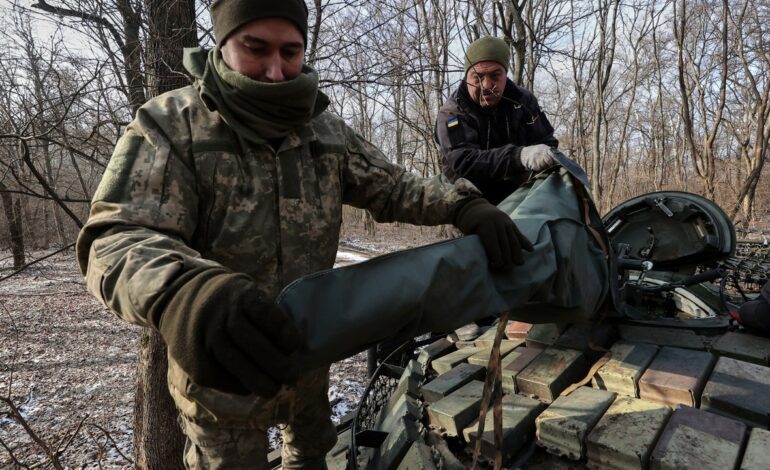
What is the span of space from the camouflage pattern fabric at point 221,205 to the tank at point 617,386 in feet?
2.07

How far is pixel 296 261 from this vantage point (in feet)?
6.29

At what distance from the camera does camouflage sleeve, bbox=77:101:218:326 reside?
1.16 m

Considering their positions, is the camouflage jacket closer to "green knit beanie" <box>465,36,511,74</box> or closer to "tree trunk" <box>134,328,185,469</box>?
"green knit beanie" <box>465,36,511,74</box>

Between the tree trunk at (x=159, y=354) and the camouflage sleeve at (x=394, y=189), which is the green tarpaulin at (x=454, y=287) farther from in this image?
the tree trunk at (x=159, y=354)

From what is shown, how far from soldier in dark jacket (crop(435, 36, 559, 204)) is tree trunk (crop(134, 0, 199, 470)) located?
2186 millimetres

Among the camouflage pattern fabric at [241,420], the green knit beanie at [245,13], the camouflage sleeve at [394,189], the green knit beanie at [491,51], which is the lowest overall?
the camouflage pattern fabric at [241,420]

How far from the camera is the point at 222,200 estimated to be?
173cm

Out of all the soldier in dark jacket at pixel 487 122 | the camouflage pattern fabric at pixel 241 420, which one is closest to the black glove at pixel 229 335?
the camouflage pattern fabric at pixel 241 420

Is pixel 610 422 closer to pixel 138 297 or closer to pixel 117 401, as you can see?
pixel 138 297

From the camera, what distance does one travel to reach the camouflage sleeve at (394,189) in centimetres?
214

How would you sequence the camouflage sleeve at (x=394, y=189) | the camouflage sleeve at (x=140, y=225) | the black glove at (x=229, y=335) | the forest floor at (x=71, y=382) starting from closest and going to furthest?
the black glove at (x=229, y=335) → the camouflage sleeve at (x=140, y=225) → the camouflage sleeve at (x=394, y=189) → the forest floor at (x=71, y=382)

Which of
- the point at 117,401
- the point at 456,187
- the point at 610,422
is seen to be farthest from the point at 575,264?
the point at 117,401

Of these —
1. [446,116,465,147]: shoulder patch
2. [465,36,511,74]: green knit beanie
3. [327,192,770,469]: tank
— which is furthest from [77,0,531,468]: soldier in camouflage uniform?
[465,36,511,74]: green knit beanie

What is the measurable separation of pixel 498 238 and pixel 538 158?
43.2 inches
